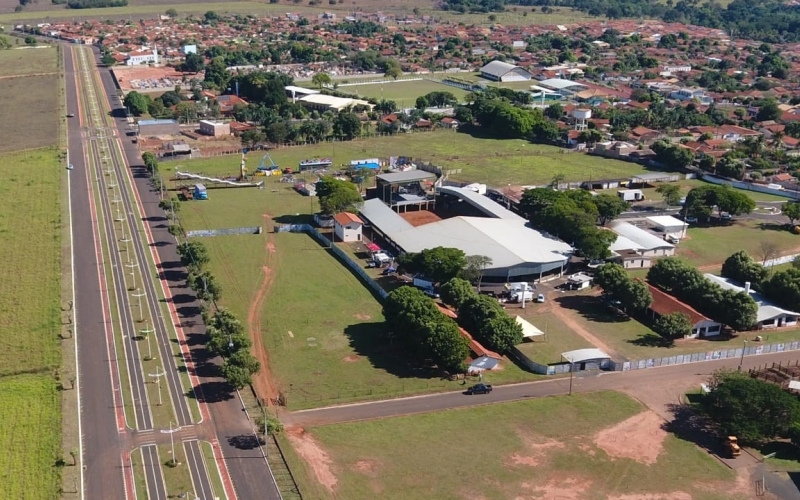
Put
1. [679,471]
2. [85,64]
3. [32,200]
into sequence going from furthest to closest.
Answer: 1. [85,64]
2. [32,200]
3. [679,471]

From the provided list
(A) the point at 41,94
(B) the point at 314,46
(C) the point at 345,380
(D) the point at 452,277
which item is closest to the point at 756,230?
(D) the point at 452,277

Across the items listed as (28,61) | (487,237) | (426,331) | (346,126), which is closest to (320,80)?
(346,126)

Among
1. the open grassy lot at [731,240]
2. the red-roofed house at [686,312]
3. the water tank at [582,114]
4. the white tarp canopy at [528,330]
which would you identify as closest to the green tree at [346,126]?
the water tank at [582,114]

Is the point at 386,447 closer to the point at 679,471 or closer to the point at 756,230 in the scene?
the point at 679,471

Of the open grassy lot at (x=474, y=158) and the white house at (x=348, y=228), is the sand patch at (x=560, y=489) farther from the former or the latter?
the open grassy lot at (x=474, y=158)

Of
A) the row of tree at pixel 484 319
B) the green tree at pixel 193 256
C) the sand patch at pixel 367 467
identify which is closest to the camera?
the sand patch at pixel 367 467

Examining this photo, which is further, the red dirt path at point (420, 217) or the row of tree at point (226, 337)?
the red dirt path at point (420, 217)

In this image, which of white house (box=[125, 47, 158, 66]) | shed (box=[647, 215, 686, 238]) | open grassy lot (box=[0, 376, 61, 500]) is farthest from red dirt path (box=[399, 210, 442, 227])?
white house (box=[125, 47, 158, 66])
